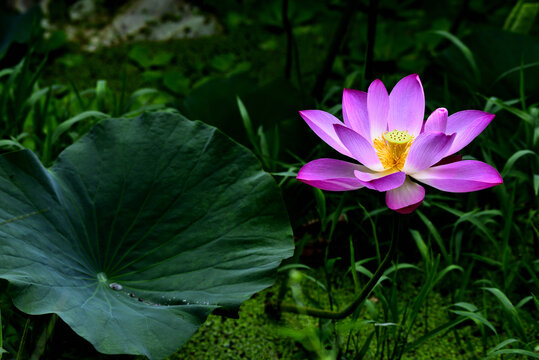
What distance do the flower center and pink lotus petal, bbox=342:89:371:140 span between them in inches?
1.7

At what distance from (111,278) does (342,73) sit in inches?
55.2

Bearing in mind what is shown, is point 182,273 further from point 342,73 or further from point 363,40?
point 363,40

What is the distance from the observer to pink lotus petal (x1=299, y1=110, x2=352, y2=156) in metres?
0.82

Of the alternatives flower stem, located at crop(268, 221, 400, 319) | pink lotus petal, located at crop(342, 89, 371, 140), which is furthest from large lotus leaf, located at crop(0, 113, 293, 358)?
pink lotus petal, located at crop(342, 89, 371, 140)

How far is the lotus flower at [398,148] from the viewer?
73 cm

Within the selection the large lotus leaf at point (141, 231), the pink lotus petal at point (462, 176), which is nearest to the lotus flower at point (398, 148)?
the pink lotus petal at point (462, 176)

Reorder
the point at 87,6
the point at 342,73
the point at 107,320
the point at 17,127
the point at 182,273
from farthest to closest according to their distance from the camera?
the point at 87,6 → the point at 342,73 → the point at 17,127 → the point at 182,273 → the point at 107,320

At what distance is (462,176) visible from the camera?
742 millimetres

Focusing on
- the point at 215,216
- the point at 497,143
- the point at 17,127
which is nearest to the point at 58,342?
the point at 215,216

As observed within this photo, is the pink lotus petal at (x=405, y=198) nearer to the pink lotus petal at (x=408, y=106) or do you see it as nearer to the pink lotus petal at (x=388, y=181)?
the pink lotus petal at (x=388, y=181)

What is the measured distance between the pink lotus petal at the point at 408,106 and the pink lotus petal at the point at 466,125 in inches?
1.9

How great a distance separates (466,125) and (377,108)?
0.45ft

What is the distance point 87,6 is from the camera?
2738 mm

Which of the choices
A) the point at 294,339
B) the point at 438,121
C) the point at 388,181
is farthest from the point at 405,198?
the point at 294,339
